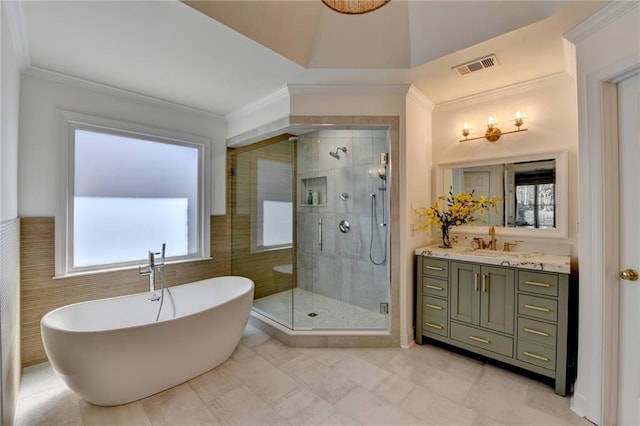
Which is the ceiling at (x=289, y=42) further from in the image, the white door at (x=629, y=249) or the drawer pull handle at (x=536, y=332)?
the drawer pull handle at (x=536, y=332)

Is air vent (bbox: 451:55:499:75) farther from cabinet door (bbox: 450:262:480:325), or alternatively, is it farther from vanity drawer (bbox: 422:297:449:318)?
vanity drawer (bbox: 422:297:449:318)

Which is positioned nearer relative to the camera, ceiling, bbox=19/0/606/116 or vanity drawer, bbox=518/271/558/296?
ceiling, bbox=19/0/606/116

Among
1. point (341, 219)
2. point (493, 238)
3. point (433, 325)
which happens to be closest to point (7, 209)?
point (341, 219)

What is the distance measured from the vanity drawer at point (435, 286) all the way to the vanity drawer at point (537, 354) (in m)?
0.63

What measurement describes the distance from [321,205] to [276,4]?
2231 millimetres

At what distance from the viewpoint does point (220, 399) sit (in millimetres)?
1891

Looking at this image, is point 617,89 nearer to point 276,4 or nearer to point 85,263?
point 276,4

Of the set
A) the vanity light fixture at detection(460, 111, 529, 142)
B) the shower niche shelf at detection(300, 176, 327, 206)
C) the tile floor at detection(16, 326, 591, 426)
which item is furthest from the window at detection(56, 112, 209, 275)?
the vanity light fixture at detection(460, 111, 529, 142)

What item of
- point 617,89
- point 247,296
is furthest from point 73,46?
point 617,89

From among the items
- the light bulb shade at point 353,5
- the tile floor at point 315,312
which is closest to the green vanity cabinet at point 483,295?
the tile floor at point 315,312

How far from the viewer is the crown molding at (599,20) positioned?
150cm

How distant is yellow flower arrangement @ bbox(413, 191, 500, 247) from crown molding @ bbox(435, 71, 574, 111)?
0.97 m

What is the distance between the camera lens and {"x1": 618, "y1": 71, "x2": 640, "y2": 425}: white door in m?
1.56

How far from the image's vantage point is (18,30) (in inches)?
68.3
